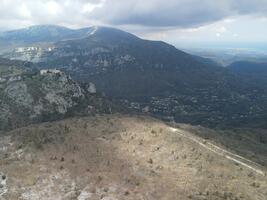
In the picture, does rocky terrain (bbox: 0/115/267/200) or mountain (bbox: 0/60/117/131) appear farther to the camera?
mountain (bbox: 0/60/117/131)

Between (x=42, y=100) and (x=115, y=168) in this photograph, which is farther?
(x=42, y=100)

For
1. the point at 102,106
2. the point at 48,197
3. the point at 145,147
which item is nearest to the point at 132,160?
the point at 145,147

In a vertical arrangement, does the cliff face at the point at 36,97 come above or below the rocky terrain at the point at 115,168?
below

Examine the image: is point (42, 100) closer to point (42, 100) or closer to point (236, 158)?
point (42, 100)

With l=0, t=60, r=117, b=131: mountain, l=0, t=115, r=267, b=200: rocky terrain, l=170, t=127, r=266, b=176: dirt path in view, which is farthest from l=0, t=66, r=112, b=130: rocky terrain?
l=170, t=127, r=266, b=176: dirt path

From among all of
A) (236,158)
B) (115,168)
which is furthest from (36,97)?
(115,168)

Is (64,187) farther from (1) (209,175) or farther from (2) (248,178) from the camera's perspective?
(2) (248,178)

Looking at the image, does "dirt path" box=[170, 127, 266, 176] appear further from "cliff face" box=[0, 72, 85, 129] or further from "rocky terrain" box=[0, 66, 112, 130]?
"cliff face" box=[0, 72, 85, 129]

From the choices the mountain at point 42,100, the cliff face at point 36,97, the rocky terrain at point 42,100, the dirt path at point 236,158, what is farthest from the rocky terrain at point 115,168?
the cliff face at point 36,97

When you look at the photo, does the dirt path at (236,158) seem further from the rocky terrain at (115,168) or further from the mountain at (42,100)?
the mountain at (42,100)
